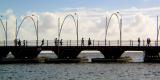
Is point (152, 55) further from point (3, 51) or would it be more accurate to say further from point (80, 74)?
point (80, 74)

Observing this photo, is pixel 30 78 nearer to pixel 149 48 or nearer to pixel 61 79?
pixel 61 79

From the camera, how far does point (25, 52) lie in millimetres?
137250

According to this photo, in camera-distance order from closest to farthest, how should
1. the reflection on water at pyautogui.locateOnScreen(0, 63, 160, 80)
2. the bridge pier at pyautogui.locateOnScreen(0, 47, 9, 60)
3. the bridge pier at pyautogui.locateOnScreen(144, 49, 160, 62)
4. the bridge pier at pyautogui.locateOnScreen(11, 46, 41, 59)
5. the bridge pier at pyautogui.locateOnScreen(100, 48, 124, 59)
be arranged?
the reflection on water at pyautogui.locateOnScreen(0, 63, 160, 80) < the bridge pier at pyautogui.locateOnScreen(144, 49, 160, 62) < the bridge pier at pyautogui.locateOnScreen(100, 48, 124, 59) < the bridge pier at pyautogui.locateOnScreen(11, 46, 41, 59) < the bridge pier at pyautogui.locateOnScreen(0, 47, 9, 60)

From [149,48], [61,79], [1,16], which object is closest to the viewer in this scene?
[61,79]

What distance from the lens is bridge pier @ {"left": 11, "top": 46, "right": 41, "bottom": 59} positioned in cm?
13562

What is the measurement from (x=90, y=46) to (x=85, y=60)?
583 cm

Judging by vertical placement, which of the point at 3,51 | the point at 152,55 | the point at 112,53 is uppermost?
the point at 3,51

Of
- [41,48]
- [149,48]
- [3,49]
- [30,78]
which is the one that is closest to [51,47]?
[41,48]

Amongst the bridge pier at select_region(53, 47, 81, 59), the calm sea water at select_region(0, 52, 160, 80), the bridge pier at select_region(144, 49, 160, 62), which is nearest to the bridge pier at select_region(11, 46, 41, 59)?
the bridge pier at select_region(53, 47, 81, 59)

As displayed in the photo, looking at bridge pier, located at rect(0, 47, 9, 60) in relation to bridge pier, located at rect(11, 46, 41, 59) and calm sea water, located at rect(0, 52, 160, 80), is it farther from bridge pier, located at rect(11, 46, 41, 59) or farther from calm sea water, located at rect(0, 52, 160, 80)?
calm sea water, located at rect(0, 52, 160, 80)

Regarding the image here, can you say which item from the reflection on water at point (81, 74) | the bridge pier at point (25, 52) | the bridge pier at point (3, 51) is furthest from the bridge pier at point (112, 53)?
the bridge pier at point (3, 51)

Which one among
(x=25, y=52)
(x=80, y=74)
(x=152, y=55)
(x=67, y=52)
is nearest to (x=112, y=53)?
(x=152, y=55)

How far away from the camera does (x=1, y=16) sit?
5645 inches

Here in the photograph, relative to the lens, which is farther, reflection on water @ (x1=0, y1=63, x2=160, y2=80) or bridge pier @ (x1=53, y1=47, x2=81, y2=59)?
bridge pier @ (x1=53, y1=47, x2=81, y2=59)
